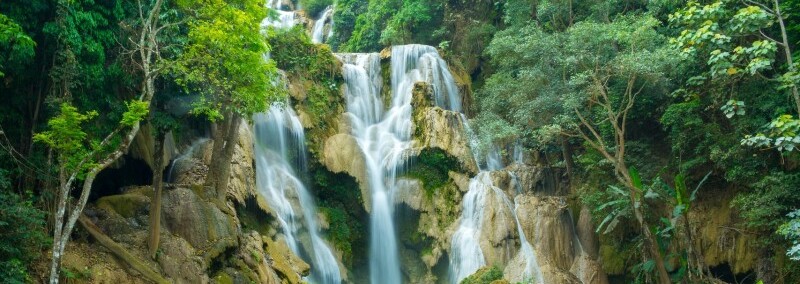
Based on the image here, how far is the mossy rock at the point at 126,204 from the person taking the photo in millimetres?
14203

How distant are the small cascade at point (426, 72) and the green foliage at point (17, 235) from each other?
17.7 meters

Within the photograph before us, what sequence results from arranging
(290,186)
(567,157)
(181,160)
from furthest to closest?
1. (567,157)
2. (290,186)
3. (181,160)

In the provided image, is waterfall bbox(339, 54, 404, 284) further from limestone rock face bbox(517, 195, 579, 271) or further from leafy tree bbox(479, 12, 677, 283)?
limestone rock face bbox(517, 195, 579, 271)

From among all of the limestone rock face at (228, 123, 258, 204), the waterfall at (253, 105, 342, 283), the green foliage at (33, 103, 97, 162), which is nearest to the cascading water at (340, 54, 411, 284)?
the waterfall at (253, 105, 342, 283)

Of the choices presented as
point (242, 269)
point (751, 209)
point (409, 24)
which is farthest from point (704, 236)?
point (409, 24)

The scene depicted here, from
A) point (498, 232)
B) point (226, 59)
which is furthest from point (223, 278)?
point (498, 232)

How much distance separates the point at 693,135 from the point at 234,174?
1402 cm

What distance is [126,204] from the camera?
14.6 m

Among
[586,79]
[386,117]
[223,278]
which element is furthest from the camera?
[386,117]

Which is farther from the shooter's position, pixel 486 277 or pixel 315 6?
pixel 315 6

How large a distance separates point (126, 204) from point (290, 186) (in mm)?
6904

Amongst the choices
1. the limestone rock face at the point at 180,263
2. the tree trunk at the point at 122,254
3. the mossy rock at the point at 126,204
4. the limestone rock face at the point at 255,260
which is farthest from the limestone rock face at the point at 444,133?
the tree trunk at the point at 122,254

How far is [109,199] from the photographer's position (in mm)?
14383

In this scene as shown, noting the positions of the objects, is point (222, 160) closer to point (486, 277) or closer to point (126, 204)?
point (126, 204)
